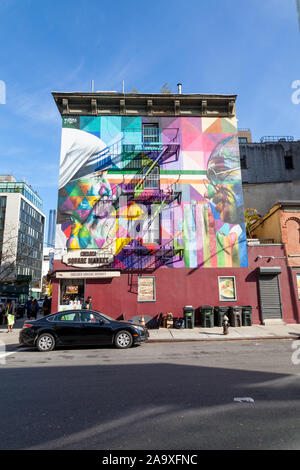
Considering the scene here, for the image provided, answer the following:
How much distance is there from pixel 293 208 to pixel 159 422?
54.4ft

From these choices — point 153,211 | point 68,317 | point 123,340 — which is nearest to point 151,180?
point 153,211

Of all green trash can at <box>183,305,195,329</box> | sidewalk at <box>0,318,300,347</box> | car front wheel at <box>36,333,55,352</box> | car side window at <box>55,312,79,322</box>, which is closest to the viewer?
car front wheel at <box>36,333,55,352</box>

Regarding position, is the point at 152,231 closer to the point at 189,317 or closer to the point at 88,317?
the point at 189,317

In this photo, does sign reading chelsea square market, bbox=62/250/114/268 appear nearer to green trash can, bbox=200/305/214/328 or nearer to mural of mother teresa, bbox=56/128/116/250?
mural of mother teresa, bbox=56/128/116/250

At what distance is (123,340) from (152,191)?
9573 mm

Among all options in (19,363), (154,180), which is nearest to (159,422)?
(19,363)

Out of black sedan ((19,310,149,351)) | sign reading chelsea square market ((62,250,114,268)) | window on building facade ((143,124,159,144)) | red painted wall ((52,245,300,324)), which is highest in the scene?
window on building facade ((143,124,159,144))

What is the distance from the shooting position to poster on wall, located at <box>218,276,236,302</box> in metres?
17.0

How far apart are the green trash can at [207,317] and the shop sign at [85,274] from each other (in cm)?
512

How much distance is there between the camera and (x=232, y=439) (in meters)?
3.84

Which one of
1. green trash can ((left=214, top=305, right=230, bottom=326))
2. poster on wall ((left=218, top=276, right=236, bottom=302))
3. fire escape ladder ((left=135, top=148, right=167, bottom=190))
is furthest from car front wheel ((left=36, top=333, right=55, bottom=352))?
fire escape ladder ((left=135, top=148, right=167, bottom=190))

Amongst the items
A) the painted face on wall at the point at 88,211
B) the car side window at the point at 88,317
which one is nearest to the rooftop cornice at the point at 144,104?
the painted face on wall at the point at 88,211

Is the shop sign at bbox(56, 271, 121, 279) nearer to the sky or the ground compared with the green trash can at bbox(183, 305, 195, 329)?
nearer to the sky

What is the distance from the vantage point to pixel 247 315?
52.5 ft
